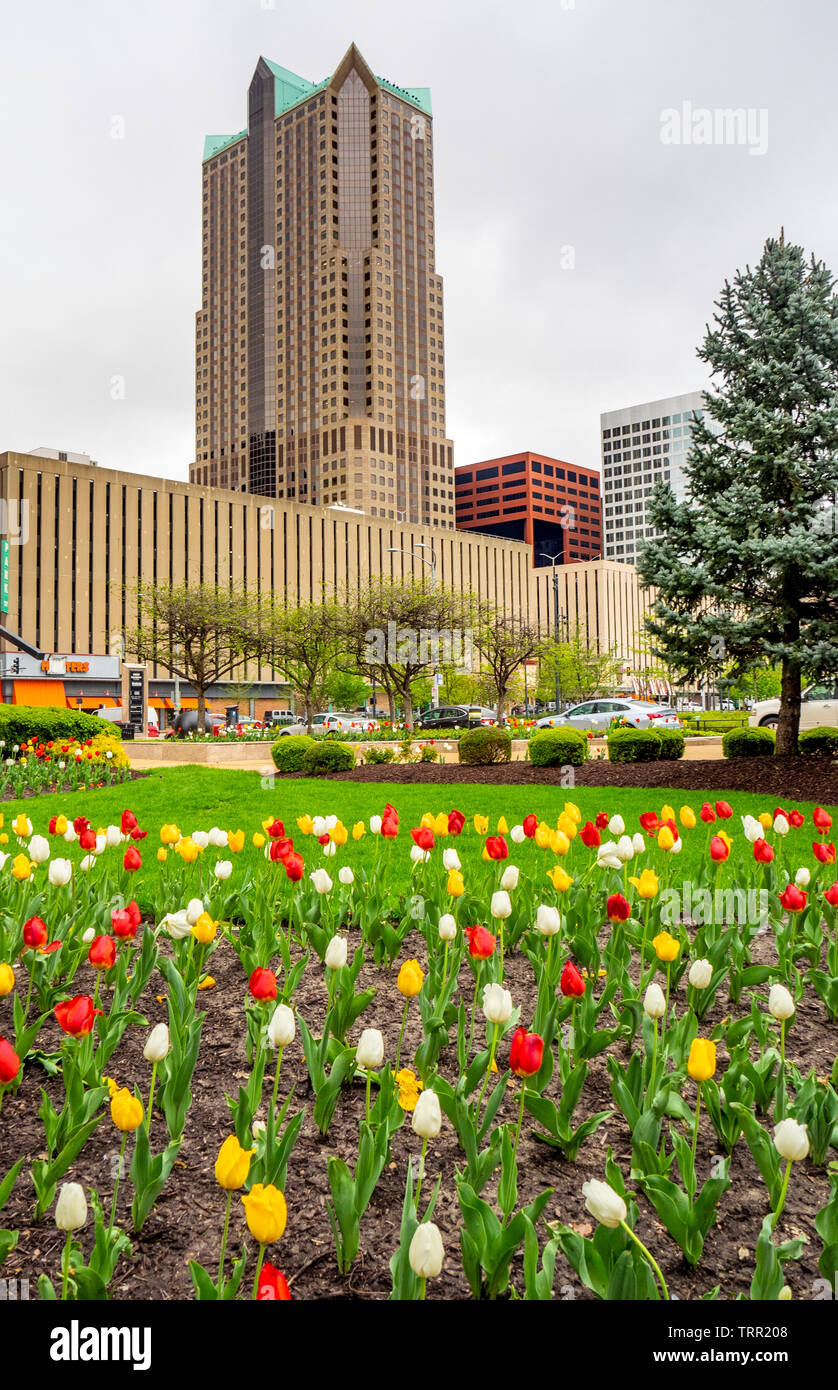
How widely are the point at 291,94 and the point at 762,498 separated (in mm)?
188298

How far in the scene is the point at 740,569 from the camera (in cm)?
1435

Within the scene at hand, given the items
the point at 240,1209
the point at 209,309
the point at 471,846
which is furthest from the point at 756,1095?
the point at 209,309

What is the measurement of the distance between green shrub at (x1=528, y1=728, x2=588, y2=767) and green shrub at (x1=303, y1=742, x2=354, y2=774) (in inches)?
165

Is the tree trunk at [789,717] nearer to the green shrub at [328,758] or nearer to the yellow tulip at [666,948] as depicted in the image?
the green shrub at [328,758]

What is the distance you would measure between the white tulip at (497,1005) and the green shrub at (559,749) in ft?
48.6

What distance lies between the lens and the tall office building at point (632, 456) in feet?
511

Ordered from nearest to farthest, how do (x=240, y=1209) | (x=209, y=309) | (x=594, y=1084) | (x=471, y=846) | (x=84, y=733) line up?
(x=240, y=1209) < (x=594, y=1084) < (x=471, y=846) < (x=84, y=733) < (x=209, y=309)

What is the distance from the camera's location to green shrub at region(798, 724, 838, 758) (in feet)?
48.6

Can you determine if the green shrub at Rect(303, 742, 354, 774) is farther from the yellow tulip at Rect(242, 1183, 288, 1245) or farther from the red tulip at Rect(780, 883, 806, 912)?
the yellow tulip at Rect(242, 1183, 288, 1245)

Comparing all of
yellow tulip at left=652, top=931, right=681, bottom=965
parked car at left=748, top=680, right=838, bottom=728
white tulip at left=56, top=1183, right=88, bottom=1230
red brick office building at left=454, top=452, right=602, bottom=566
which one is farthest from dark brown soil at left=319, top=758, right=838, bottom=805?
red brick office building at left=454, top=452, right=602, bottom=566

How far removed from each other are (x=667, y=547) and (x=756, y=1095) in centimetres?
1253

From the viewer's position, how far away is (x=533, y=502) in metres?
152
